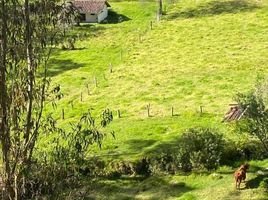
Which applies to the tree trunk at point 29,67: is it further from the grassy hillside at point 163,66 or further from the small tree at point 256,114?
the grassy hillside at point 163,66

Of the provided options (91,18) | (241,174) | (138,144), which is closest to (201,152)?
(241,174)

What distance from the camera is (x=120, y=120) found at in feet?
135

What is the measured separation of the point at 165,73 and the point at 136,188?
23.3m

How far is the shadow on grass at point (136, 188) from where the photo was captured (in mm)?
30000

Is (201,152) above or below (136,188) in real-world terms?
above

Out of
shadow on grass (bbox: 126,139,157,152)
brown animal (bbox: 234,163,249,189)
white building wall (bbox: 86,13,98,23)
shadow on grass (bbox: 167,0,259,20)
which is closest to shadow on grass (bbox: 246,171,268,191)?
brown animal (bbox: 234,163,249,189)

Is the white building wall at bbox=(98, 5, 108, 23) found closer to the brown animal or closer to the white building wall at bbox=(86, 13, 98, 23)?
the white building wall at bbox=(86, 13, 98, 23)

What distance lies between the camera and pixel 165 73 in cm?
5288

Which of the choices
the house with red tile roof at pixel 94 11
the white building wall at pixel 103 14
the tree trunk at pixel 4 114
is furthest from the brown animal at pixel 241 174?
the white building wall at pixel 103 14

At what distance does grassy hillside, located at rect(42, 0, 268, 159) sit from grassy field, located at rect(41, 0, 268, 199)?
94 mm

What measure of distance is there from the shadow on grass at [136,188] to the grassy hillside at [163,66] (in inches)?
116

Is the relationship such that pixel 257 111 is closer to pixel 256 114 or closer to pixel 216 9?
pixel 256 114

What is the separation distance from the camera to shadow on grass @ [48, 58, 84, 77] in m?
57.8

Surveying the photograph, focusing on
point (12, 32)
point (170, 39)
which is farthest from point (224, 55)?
point (12, 32)
